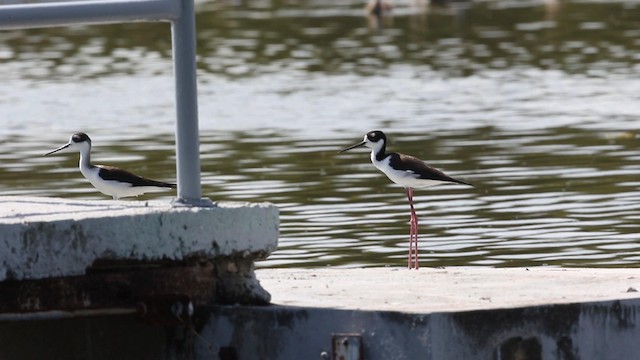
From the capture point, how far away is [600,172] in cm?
1908

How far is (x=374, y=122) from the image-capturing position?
25375 millimetres

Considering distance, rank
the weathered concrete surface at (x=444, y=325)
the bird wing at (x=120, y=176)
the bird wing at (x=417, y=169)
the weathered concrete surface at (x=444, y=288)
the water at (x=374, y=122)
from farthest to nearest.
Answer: the water at (x=374, y=122)
the bird wing at (x=417, y=169)
the bird wing at (x=120, y=176)
the weathered concrete surface at (x=444, y=288)
the weathered concrete surface at (x=444, y=325)

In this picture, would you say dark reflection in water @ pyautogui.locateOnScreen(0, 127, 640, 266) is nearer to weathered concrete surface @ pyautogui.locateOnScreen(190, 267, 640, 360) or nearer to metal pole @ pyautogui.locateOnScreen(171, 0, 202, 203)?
weathered concrete surface @ pyautogui.locateOnScreen(190, 267, 640, 360)

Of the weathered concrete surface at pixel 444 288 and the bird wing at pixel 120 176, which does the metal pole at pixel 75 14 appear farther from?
the bird wing at pixel 120 176

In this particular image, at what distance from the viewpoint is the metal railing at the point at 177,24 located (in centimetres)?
870

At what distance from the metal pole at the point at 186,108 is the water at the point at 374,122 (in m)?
5.25

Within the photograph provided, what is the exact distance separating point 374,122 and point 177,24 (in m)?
16.7

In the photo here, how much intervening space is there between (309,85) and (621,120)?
8133mm

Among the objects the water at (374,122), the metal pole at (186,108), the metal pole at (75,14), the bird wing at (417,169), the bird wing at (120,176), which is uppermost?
the metal pole at (75,14)

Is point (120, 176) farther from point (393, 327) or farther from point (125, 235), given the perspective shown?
point (393, 327)

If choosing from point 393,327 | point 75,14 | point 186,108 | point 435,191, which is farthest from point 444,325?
point 435,191

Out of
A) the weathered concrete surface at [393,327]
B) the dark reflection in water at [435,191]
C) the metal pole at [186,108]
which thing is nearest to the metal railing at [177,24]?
the metal pole at [186,108]

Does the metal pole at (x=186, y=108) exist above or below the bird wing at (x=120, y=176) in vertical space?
above

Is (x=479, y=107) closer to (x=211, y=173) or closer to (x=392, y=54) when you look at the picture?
(x=211, y=173)
